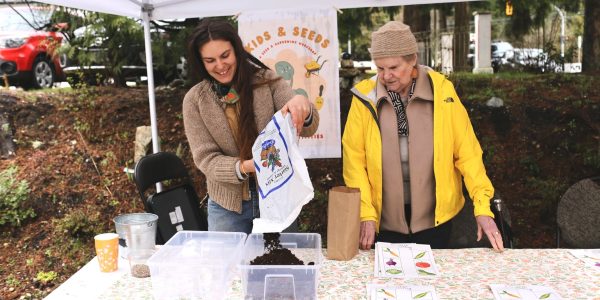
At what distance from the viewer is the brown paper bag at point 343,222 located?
6.20 feet

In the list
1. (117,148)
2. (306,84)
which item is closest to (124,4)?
(306,84)

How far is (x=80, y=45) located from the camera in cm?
608

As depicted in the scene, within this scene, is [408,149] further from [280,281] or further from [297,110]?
[280,281]

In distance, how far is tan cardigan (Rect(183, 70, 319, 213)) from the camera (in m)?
2.14

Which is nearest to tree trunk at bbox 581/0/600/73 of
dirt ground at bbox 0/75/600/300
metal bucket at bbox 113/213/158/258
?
dirt ground at bbox 0/75/600/300

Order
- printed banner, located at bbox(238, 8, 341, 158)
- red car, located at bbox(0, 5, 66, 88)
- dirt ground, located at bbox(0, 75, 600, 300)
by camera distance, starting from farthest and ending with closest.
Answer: red car, located at bbox(0, 5, 66, 88), dirt ground, located at bbox(0, 75, 600, 300), printed banner, located at bbox(238, 8, 341, 158)

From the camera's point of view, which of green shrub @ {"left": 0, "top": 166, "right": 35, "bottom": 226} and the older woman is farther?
green shrub @ {"left": 0, "top": 166, "right": 35, "bottom": 226}

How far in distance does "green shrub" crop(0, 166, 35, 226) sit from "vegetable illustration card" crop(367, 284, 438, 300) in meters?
4.19

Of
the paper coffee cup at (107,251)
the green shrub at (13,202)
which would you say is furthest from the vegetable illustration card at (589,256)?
the green shrub at (13,202)

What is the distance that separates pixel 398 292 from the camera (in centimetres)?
167

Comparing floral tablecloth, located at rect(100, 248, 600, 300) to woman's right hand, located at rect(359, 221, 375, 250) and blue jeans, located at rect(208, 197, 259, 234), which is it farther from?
blue jeans, located at rect(208, 197, 259, 234)

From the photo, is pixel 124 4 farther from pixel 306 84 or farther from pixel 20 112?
pixel 20 112

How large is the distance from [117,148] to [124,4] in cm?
297

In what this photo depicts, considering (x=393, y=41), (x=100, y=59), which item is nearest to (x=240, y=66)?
(x=393, y=41)
